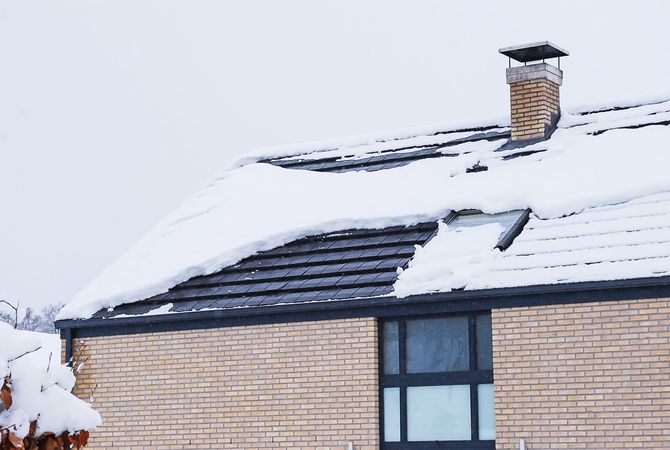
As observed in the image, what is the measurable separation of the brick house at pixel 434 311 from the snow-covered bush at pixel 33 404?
26.4 ft

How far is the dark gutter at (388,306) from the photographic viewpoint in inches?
522

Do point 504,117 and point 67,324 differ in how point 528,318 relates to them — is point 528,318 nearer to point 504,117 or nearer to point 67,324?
point 504,117

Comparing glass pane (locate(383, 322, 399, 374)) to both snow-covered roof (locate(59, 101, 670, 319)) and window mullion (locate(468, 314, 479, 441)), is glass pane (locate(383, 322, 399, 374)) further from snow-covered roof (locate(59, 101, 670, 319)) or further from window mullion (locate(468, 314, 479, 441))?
window mullion (locate(468, 314, 479, 441))

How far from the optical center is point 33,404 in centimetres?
625

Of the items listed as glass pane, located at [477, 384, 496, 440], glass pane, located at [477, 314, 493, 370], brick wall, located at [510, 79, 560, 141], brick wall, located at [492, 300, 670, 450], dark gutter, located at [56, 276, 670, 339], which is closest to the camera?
brick wall, located at [492, 300, 670, 450]

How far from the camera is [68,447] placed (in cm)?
658

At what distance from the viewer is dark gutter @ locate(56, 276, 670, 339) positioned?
1326cm

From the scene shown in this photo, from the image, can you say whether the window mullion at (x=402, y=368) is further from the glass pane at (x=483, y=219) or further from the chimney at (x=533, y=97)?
the chimney at (x=533, y=97)

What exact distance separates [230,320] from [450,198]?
11.9 feet

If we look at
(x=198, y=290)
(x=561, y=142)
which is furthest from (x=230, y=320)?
(x=561, y=142)

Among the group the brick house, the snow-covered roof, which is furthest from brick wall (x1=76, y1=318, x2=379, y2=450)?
the snow-covered roof

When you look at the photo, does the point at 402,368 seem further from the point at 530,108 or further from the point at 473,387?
the point at 530,108

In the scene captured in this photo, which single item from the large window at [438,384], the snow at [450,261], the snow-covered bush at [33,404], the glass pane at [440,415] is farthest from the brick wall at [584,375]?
the snow-covered bush at [33,404]

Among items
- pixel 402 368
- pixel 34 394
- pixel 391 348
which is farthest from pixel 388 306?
pixel 34 394
